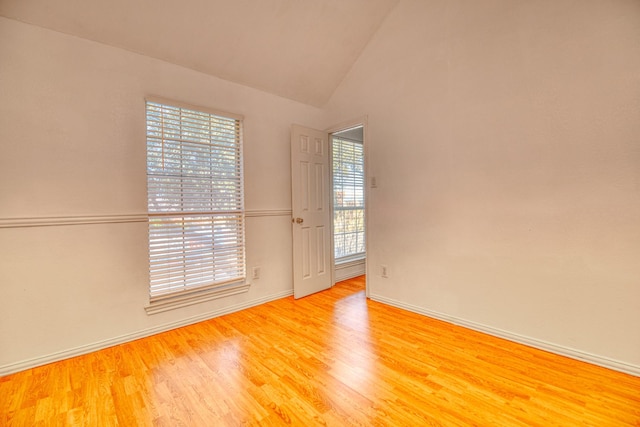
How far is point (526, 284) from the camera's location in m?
2.24

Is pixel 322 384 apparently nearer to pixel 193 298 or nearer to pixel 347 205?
pixel 193 298

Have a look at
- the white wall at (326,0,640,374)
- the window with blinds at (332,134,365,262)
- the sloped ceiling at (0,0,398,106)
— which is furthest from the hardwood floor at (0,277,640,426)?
the sloped ceiling at (0,0,398,106)

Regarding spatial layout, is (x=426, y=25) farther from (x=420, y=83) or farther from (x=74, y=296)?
(x=74, y=296)

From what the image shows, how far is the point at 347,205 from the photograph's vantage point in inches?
176

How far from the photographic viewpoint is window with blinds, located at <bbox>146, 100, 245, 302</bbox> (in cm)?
257

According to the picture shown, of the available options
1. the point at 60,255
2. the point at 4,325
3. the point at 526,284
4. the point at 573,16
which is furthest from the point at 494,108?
the point at 4,325

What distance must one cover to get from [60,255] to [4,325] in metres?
0.53

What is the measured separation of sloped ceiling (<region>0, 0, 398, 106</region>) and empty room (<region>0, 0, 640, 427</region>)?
0.06ft

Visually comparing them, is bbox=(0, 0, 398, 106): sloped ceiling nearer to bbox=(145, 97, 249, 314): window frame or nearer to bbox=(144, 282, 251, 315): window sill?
bbox=(145, 97, 249, 314): window frame

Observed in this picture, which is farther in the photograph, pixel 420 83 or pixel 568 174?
pixel 420 83

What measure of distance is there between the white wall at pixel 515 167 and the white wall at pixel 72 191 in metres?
2.14

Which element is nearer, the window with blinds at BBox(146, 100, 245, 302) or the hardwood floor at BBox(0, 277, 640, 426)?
the hardwood floor at BBox(0, 277, 640, 426)

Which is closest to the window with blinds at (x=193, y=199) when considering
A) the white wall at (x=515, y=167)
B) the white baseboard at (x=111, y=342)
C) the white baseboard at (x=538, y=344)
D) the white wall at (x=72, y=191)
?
the white wall at (x=72, y=191)

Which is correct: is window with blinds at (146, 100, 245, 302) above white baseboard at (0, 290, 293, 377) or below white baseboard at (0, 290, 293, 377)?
above
